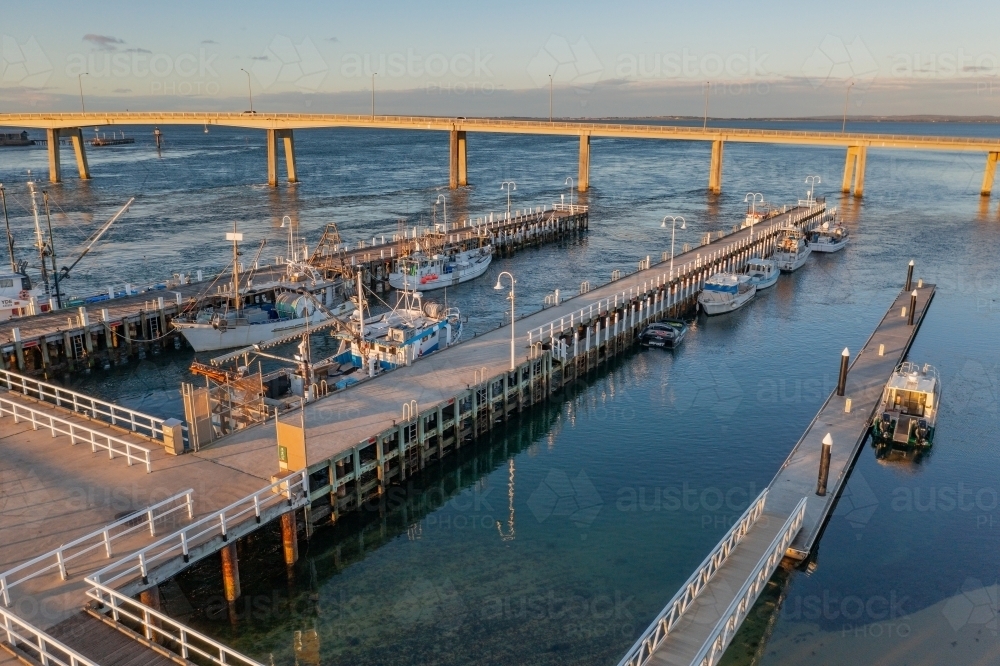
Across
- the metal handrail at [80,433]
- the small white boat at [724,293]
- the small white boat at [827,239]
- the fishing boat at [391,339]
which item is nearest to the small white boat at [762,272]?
the small white boat at [724,293]

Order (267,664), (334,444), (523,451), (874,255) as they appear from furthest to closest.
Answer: (874,255), (523,451), (334,444), (267,664)

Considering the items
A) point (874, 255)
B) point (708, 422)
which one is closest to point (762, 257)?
point (874, 255)

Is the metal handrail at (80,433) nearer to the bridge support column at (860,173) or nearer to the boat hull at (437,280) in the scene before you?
the boat hull at (437,280)

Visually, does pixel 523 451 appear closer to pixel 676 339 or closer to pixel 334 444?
pixel 334 444

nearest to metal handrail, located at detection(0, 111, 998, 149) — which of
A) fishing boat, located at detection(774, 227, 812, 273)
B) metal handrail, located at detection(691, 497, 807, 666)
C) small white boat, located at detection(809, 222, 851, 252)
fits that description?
small white boat, located at detection(809, 222, 851, 252)

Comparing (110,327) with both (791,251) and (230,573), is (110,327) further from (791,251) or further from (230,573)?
(791,251)
